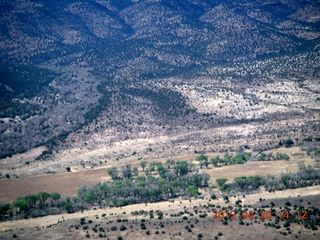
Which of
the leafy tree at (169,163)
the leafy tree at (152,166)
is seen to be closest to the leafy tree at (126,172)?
the leafy tree at (152,166)

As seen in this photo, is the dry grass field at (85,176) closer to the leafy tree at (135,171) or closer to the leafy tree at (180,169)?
the leafy tree at (135,171)

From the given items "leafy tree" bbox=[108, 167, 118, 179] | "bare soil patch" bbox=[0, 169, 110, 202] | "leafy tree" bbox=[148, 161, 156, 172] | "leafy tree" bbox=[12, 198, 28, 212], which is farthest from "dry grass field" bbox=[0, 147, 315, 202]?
"leafy tree" bbox=[12, 198, 28, 212]

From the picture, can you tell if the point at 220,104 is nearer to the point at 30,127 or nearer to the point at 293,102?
the point at 293,102

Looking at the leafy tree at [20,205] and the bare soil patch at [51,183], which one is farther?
the bare soil patch at [51,183]

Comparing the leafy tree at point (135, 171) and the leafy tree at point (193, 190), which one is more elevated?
the leafy tree at point (135, 171)

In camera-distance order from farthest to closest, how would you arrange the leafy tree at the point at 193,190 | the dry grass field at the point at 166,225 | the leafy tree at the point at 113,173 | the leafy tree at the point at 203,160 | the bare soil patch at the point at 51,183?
the leafy tree at the point at 203,160 < the leafy tree at the point at 113,173 < the bare soil patch at the point at 51,183 < the leafy tree at the point at 193,190 < the dry grass field at the point at 166,225
